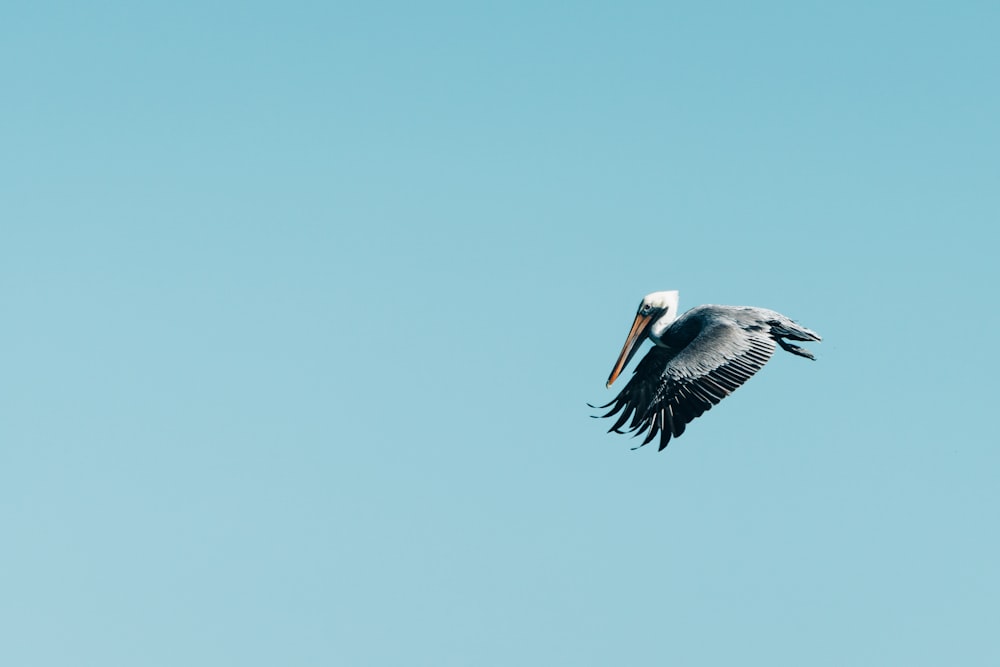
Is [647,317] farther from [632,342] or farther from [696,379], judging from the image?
[696,379]

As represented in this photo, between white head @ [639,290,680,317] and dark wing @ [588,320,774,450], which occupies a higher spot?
white head @ [639,290,680,317]

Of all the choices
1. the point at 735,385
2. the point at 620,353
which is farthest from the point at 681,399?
the point at 620,353

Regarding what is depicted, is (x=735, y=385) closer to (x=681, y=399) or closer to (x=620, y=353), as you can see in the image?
(x=681, y=399)

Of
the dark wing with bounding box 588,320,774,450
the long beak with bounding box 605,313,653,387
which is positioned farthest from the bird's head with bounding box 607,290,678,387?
the dark wing with bounding box 588,320,774,450

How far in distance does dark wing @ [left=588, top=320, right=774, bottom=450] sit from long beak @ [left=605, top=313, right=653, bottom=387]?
2185 millimetres

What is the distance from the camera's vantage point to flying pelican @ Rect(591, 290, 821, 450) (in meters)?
41.4

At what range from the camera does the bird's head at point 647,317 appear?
45406mm

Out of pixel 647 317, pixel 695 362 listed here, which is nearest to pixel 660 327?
pixel 647 317

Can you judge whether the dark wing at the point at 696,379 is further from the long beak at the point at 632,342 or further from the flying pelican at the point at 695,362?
the long beak at the point at 632,342

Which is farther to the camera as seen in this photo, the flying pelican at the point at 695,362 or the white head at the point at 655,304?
the white head at the point at 655,304

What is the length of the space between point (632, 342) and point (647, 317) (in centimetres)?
82

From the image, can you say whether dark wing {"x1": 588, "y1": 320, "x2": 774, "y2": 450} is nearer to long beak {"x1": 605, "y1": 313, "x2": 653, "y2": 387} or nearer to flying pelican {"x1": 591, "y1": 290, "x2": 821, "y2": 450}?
flying pelican {"x1": 591, "y1": 290, "x2": 821, "y2": 450}

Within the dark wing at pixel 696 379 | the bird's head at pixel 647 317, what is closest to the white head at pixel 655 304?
the bird's head at pixel 647 317

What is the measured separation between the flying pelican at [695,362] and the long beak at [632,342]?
0.04 m
